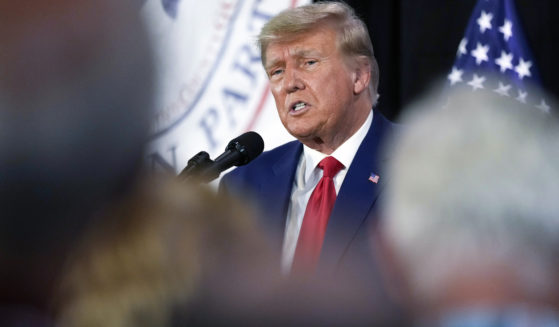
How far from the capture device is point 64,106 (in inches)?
20.5

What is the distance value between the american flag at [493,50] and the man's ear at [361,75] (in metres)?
0.42

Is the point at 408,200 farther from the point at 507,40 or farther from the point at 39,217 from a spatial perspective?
the point at 507,40

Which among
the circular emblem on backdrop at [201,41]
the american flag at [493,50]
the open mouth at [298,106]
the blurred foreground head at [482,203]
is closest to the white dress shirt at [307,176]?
the open mouth at [298,106]

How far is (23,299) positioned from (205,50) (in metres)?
2.51

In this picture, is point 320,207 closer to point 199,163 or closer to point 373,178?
point 373,178

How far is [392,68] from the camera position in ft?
10.0

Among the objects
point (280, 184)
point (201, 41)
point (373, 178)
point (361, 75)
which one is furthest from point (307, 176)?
point (201, 41)

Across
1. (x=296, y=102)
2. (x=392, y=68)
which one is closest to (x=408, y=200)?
(x=296, y=102)

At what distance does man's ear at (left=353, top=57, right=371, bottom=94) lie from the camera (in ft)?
8.55

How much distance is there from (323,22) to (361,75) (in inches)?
9.3

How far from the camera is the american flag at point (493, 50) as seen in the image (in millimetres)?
2914

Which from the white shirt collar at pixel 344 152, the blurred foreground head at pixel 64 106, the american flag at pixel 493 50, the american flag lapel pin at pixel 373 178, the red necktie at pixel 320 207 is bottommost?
the red necktie at pixel 320 207

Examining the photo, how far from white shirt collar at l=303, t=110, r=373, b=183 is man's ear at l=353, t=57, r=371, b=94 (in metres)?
0.10

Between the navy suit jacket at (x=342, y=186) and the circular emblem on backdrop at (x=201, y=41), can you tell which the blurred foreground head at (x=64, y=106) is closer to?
the navy suit jacket at (x=342, y=186)
